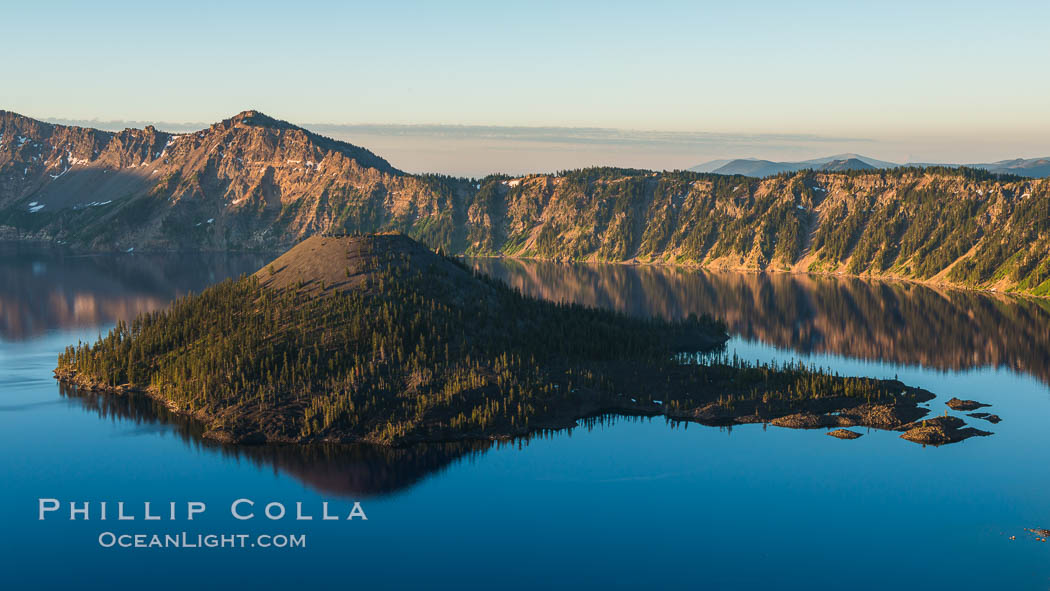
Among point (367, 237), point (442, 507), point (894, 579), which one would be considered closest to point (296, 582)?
point (442, 507)

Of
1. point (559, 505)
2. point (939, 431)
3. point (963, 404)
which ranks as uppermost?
point (939, 431)

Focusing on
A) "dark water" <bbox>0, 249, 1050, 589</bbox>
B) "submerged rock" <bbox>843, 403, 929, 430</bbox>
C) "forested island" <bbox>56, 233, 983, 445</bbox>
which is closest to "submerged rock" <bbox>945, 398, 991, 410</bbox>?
"dark water" <bbox>0, 249, 1050, 589</bbox>

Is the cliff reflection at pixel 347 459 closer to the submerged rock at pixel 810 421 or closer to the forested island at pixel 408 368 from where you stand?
the forested island at pixel 408 368

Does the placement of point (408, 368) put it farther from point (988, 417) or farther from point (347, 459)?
point (988, 417)

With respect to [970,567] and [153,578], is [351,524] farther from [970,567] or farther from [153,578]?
[970,567]

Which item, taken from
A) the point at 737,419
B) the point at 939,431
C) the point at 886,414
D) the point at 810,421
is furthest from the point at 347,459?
the point at 939,431
